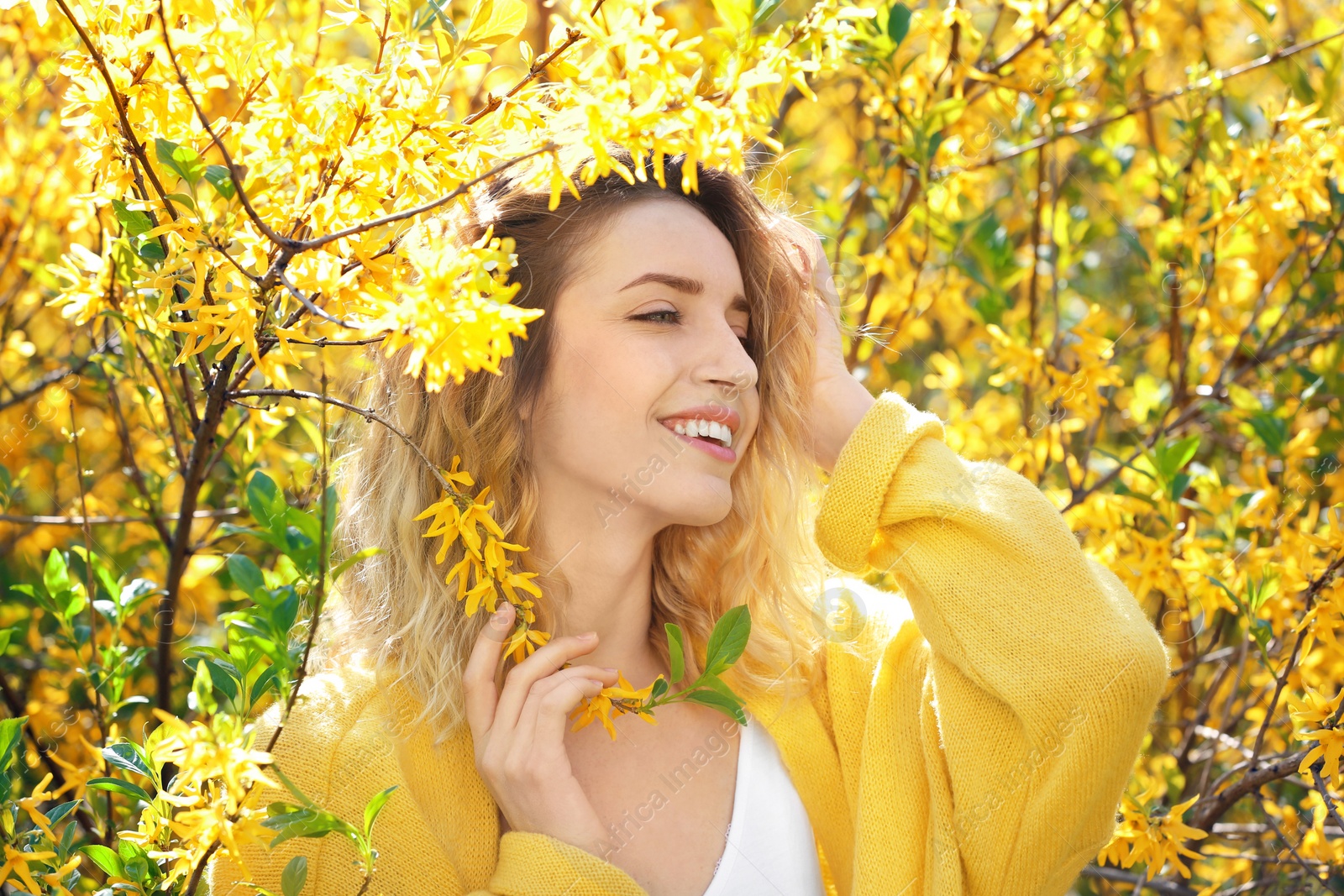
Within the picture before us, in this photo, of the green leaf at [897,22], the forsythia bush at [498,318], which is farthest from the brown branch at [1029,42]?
the green leaf at [897,22]

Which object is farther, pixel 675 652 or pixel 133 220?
pixel 675 652

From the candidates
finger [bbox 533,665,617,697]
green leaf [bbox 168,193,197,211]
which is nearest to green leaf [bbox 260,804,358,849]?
finger [bbox 533,665,617,697]

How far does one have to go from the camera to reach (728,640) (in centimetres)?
117

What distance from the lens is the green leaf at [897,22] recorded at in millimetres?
1639

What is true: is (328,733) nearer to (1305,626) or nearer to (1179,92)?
(1305,626)

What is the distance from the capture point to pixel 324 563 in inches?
39.0

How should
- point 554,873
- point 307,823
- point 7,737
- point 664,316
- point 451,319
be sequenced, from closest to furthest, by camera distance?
point 451,319
point 307,823
point 7,737
point 554,873
point 664,316

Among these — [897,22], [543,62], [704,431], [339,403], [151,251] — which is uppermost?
[897,22]

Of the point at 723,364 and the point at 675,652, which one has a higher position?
the point at 723,364

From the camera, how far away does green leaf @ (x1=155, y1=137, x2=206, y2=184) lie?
0.96 meters

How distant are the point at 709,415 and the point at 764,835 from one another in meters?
0.56

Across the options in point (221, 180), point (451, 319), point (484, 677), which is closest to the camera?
point (451, 319)

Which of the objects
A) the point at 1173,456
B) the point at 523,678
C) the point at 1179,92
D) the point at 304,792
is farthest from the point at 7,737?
the point at 1179,92

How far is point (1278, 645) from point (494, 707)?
4.51 feet
